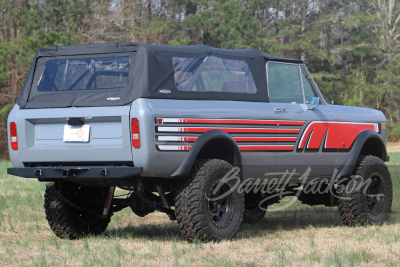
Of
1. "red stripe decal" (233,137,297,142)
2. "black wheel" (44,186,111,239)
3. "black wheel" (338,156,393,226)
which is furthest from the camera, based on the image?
"black wheel" (338,156,393,226)

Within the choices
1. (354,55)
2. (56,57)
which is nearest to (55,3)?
(56,57)

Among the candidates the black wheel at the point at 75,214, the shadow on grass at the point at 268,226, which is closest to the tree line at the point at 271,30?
the shadow on grass at the point at 268,226

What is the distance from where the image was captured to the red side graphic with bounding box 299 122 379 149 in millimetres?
7797

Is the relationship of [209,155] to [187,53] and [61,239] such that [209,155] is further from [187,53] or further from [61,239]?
[61,239]

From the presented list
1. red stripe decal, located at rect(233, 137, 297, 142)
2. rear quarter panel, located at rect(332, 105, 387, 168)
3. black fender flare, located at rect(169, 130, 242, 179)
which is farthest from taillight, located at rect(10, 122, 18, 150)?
rear quarter panel, located at rect(332, 105, 387, 168)

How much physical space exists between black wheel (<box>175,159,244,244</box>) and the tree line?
2017 centimetres

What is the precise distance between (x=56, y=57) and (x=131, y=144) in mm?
1565

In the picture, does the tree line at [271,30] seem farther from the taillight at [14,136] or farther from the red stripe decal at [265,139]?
the red stripe decal at [265,139]

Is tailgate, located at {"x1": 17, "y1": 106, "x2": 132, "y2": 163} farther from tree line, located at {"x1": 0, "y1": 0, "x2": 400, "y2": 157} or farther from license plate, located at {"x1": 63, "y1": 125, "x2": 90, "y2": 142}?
tree line, located at {"x1": 0, "y1": 0, "x2": 400, "y2": 157}

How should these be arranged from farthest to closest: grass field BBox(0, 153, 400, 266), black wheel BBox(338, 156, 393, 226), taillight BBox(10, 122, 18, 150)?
1. black wheel BBox(338, 156, 393, 226)
2. taillight BBox(10, 122, 18, 150)
3. grass field BBox(0, 153, 400, 266)

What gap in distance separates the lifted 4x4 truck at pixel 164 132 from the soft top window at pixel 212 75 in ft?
0.04

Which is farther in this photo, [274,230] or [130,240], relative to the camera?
[274,230]

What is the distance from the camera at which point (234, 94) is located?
7.10m

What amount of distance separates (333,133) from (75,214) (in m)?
3.39
